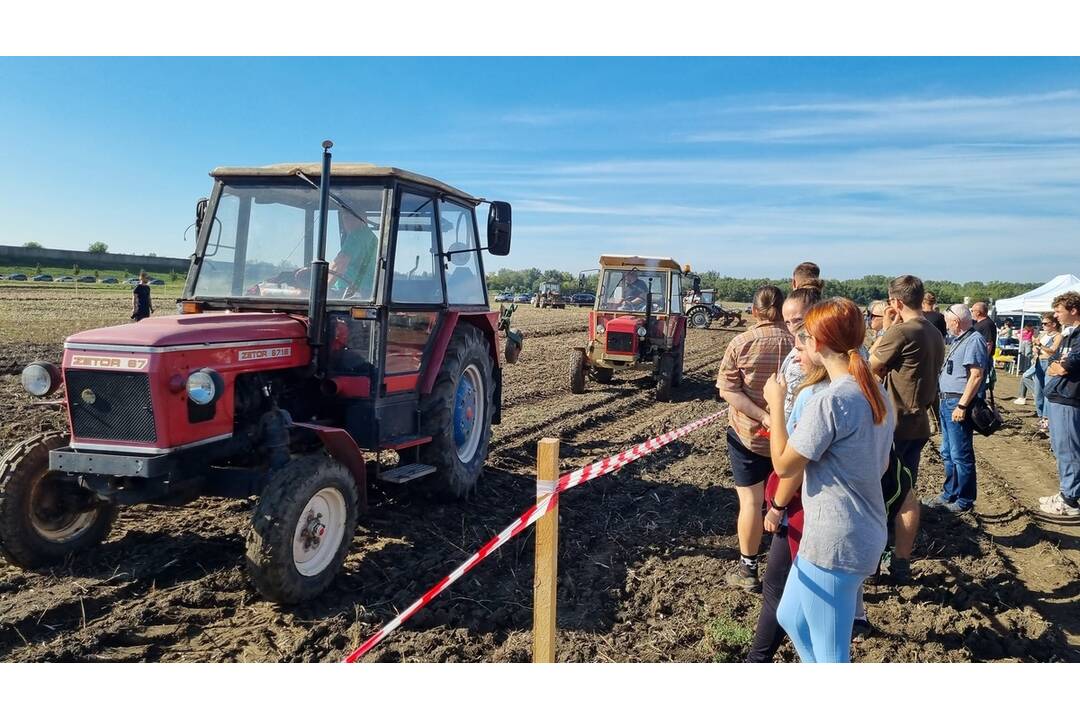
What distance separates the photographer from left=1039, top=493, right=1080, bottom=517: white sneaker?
5.93 m

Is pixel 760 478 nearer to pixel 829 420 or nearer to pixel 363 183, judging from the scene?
pixel 829 420


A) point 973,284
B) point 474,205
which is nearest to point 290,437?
point 474,205

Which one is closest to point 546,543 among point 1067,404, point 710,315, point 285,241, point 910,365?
point 910,365

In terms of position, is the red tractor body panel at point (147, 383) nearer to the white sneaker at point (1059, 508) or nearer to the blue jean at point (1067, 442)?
the blue jean at point (1067, 442)

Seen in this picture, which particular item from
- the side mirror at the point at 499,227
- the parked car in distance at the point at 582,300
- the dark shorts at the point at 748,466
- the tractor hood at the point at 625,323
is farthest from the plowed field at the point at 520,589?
the parked car in distance at the point at 582,300

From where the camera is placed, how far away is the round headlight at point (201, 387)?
3541 mm

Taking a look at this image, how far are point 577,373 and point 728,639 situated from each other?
7827 millimetres

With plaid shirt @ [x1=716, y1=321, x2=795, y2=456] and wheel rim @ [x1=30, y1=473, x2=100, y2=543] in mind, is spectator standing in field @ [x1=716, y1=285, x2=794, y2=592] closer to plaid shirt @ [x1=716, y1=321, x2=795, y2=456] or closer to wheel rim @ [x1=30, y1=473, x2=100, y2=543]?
plaid shirt @ [x1=716, y1=321, x2=795, y2=456]

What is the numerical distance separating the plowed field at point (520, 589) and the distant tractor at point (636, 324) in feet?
15.9

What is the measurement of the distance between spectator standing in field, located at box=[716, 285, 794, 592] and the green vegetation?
1.54 ft

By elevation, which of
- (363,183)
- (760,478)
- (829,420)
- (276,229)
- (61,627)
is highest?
(363,183)

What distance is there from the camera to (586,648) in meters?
3.35

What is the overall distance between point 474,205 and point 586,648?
3654 millimetres

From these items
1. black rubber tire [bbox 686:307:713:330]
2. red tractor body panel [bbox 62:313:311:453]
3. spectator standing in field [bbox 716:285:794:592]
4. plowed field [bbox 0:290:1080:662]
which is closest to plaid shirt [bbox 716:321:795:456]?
spectator standing in field [bbox 716:285:794:592]
